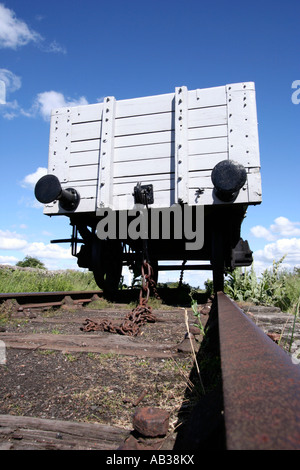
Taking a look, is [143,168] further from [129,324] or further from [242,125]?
[129,324]

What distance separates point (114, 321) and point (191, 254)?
11.0 ft

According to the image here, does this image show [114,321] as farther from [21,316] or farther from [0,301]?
[0,301]

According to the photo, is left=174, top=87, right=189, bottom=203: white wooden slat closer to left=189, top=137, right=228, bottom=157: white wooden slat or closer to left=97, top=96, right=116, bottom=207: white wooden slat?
left=189, top=137, right=228, bottom=157: white wooden slat

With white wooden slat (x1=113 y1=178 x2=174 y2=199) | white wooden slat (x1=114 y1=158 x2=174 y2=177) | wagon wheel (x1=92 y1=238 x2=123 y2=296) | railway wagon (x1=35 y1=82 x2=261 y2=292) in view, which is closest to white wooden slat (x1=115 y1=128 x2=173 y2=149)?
railway wagon (x1=35 y1=82 x2=261 y2=292)

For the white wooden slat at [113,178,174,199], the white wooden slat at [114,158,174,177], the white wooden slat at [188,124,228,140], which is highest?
the white wooden slat at [188,124,228,140]

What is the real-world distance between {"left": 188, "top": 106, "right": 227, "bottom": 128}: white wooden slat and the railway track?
2.82 metres

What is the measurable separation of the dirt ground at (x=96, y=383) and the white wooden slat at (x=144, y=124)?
323cm

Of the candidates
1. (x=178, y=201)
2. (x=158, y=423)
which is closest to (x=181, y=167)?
(x=178, y=201)

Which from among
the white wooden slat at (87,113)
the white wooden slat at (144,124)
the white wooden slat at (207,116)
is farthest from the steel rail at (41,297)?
the white wooden slat at (207,116)

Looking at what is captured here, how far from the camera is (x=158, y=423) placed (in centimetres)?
95

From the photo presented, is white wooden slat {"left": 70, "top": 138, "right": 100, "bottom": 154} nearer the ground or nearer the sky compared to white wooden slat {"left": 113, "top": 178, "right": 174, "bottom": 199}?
nearer the sky

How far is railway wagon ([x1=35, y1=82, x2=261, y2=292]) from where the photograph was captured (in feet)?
13.7

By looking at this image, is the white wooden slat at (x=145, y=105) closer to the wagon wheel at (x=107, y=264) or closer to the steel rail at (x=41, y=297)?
the wagon wheel at (x=107, y=264)

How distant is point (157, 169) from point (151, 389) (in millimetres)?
3488
